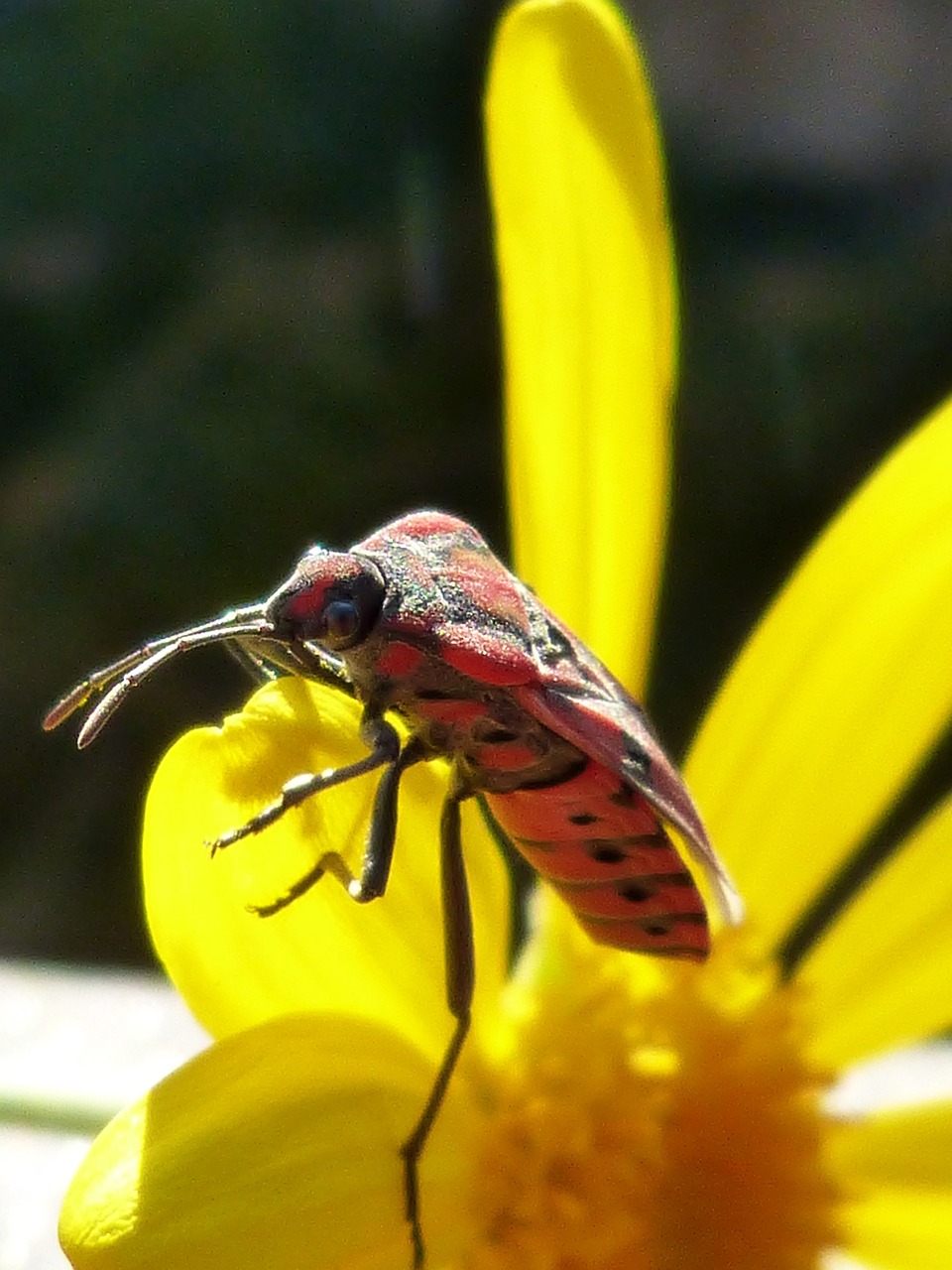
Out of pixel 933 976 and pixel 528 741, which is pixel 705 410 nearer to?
pixel 933 976

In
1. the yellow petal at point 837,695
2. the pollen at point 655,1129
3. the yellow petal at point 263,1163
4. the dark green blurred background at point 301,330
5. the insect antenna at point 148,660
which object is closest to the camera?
the yellow petal at point 263,1163

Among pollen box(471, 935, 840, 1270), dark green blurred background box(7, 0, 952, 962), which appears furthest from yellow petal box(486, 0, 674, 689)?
dark green blurred background box(7, 0, 952, 962)

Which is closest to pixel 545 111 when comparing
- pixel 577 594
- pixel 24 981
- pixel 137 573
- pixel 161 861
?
pixel 577 594

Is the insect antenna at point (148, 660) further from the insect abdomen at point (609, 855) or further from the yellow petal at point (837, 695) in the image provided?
the yellow petal at point (837, 695)

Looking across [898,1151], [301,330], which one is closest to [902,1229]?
[898,1151]

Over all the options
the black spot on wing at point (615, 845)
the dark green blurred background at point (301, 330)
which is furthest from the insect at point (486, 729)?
the dark green blurred background at point (301, 330)
